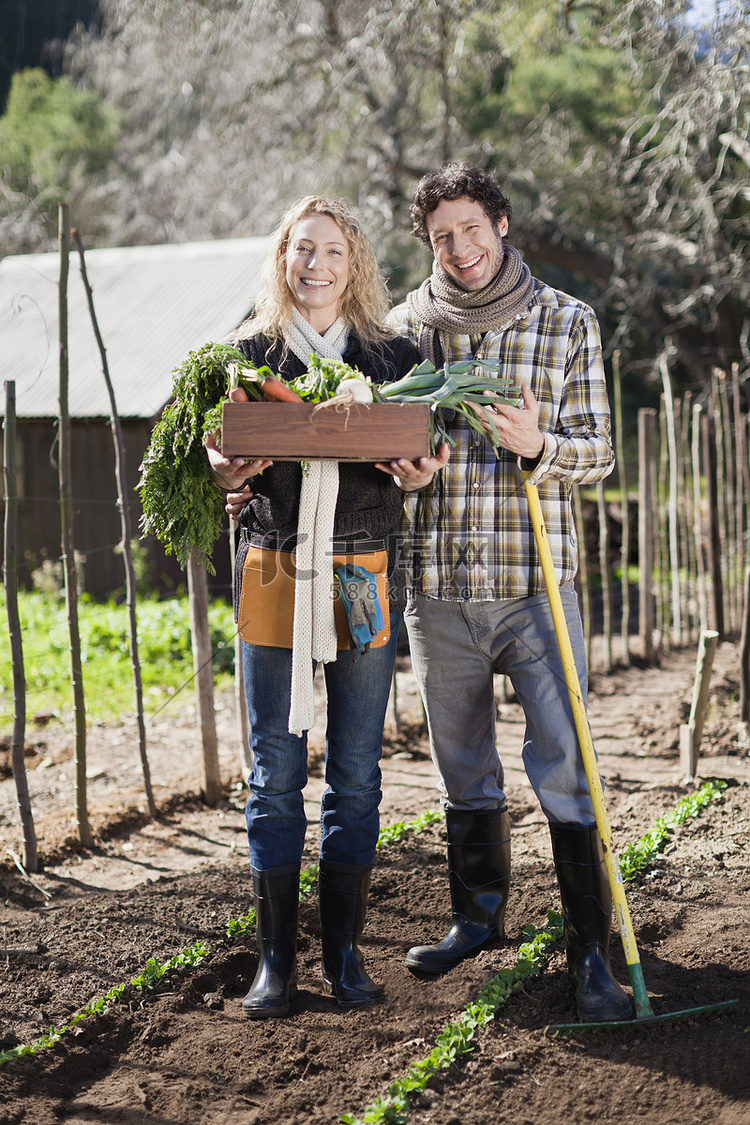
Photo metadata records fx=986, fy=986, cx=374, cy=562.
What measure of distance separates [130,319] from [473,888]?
28.0ft

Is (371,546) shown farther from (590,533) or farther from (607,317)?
(607,317)

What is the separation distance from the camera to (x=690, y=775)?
4.34 metres

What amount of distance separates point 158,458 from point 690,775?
9.50ft

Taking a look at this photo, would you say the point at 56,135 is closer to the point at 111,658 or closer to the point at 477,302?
the point at 111,658

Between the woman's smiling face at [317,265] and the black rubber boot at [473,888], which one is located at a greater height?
the woman's smiling face at [317,265]

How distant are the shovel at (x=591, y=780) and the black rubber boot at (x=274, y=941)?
69 cm

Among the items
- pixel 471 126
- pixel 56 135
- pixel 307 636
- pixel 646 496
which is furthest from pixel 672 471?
pixel 56 135

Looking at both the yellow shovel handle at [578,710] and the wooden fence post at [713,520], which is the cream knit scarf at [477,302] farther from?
the wooden fence post at [713,520]

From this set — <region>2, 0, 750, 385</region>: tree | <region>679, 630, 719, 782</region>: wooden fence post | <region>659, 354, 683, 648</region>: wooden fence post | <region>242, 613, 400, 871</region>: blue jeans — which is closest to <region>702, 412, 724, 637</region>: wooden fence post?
<region>659, 354, 683, 648</region>: wooden fence post

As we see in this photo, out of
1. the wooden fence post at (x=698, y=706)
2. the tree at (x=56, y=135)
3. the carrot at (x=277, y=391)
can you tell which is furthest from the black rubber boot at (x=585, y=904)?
the tree at (x=56, y=135)

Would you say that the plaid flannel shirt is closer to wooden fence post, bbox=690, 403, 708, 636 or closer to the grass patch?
the grass patch

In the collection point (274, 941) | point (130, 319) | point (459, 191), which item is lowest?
point (274, 941)

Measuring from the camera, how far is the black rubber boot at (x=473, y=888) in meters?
2.77

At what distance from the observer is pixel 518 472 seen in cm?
260
